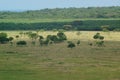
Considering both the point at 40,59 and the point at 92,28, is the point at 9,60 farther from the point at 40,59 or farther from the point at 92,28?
the point at 92,28

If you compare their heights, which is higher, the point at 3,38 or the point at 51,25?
the point at 3,38

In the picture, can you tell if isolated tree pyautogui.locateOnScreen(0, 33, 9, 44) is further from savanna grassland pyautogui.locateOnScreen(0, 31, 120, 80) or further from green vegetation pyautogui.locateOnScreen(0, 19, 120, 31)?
green vegetation pyautogui.locateOnScreen(0, 19, 120, 31)

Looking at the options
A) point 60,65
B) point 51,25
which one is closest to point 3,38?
point 60,65

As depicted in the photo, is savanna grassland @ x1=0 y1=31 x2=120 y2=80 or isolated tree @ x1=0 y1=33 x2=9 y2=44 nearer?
savanna grassland @ x1=0 y1=31 x2=120 y2=80

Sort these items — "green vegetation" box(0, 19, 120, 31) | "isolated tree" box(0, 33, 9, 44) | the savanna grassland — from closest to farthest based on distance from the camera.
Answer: the savanna grassland → "isolated tree" box(0, 33, 9, 44) → "green vegetation" box(0, 19, 120, 31)

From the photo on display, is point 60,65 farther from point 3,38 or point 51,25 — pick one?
point 51,25

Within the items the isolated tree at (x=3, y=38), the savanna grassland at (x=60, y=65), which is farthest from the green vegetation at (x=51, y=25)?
the savanna grassland at (x=60, y=65)

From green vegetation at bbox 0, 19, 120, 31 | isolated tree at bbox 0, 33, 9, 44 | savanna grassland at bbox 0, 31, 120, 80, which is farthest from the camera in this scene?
green vegetation at bbox 0, 19, 120, 31

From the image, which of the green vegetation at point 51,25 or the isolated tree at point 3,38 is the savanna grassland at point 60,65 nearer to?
the isolated tree at point 3,38

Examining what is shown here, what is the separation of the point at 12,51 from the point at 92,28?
216 feet

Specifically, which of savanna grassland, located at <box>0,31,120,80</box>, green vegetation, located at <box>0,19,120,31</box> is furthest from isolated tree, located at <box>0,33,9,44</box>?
green vegetation, located at <box>0,19,120,31</box>

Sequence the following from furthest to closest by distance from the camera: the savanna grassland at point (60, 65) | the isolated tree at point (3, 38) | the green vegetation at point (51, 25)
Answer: the green vegetation at point (51, 25) → the isolated tree at point (3, 38) → the savanna grassland at point (60, 65)

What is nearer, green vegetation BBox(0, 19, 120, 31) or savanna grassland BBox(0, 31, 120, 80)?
savanna grassland BBox(0, 31, 120, 80)

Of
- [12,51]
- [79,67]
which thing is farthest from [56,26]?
[79,67]
